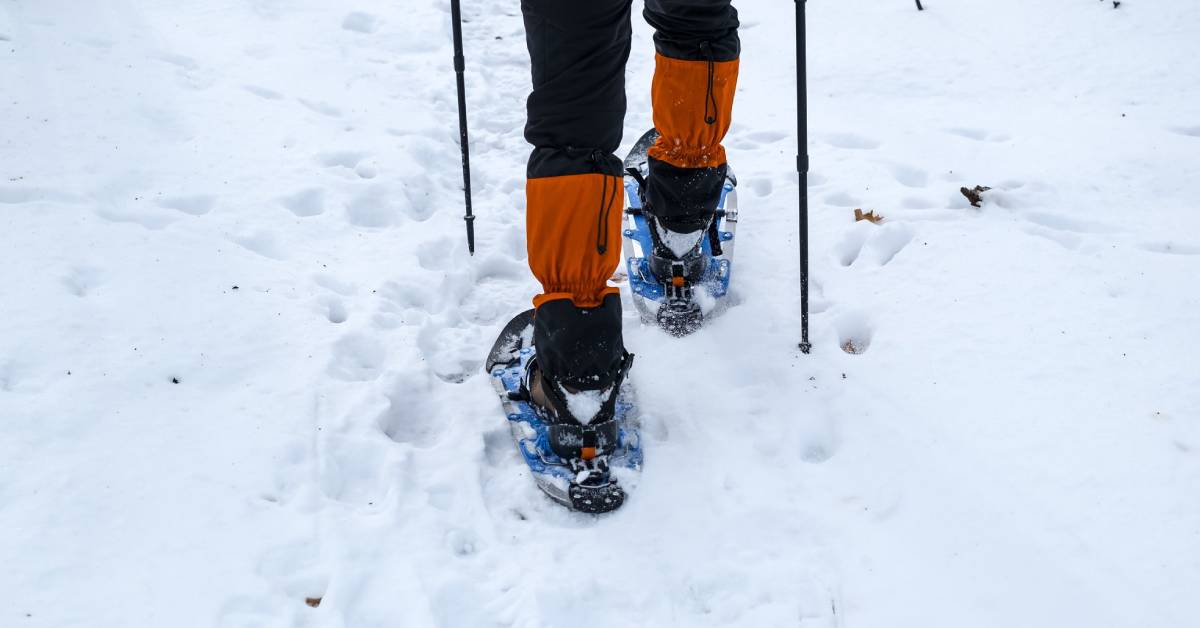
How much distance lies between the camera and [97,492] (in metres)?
2.02

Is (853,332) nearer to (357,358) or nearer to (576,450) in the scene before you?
(576,450)

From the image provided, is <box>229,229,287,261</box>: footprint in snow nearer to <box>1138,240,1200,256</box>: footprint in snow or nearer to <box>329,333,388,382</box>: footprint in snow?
<box>329,333,388,382</box>: footprint in snow

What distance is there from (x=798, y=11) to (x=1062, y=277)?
1292 millimetres

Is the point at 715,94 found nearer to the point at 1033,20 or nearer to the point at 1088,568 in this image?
the point at 1088,568

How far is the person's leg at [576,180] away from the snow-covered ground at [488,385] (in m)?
0.43

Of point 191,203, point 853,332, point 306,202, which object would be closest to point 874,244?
point 853,332

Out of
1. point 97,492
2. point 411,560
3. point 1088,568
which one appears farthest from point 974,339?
point 97,492

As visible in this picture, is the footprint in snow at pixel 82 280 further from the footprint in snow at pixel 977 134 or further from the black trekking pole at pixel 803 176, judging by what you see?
the footprint in snow at pixel 977 134

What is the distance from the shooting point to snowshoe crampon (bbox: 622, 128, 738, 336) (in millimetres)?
2926

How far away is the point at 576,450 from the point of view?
2.32 m

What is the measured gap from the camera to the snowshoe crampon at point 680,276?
293 centimetres

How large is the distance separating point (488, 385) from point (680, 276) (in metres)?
0.77

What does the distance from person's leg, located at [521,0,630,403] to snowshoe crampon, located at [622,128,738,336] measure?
684 millimetres

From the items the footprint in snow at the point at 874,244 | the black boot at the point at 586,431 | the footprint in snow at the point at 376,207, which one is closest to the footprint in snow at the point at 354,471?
the black boot at the point at 586,431
